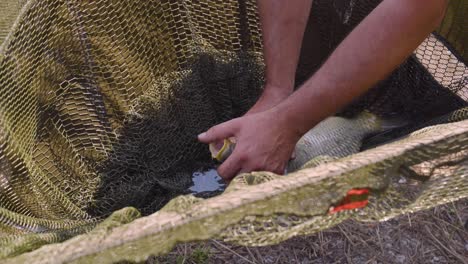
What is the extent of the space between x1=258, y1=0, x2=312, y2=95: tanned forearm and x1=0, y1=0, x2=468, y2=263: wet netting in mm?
131

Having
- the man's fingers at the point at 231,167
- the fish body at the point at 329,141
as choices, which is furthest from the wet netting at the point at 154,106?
the man's fingers at the point at 231,167

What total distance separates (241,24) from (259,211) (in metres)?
0.83

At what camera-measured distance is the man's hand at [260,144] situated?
95 centimetres

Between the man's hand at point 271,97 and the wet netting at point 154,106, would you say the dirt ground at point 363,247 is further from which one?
the man's hand at point 271,97

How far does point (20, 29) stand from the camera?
0.99 m

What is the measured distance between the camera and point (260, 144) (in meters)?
0.96

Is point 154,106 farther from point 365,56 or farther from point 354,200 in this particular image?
point 354,200

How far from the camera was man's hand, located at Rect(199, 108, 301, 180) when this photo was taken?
953 mm

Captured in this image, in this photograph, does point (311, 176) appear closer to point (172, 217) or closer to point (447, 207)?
point (172, 217)

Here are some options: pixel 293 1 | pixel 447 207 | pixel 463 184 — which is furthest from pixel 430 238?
pixel 293 1

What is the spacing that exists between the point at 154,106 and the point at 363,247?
56 centimetres

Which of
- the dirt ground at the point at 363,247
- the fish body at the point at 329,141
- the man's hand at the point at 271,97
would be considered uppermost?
the man's hand at the point at 271,97

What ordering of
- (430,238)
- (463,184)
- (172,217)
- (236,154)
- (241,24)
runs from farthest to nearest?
(241,24) < (430,238) < (236,154) < (463,184) < (172,217)

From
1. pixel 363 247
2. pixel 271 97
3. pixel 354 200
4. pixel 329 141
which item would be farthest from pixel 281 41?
pixel 354 200
